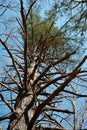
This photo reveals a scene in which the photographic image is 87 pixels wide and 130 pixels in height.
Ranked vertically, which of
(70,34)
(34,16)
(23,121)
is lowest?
(23,121)

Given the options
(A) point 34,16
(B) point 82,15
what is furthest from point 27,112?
(A) point 34,16

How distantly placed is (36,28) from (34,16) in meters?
0.60

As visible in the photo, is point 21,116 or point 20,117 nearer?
point 20,117

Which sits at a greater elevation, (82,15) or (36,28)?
(36,28)

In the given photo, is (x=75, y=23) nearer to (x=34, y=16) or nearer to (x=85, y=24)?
(x=85, y=24)

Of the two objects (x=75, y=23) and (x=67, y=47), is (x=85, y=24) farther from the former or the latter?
(x=67, y=47)

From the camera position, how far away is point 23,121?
3.25 metres

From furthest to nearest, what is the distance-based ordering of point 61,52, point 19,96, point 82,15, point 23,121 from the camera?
point 61,52, point 82,15, point 19,96, point 23,121

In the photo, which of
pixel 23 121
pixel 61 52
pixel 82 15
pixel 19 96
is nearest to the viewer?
pixel 23 121

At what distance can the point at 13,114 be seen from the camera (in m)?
3.30

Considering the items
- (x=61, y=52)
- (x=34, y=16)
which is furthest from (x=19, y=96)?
(x=34, y=16)

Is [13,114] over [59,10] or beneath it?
beneath

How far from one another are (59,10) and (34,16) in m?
1.95

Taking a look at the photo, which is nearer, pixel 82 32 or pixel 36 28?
pixel 82 32
